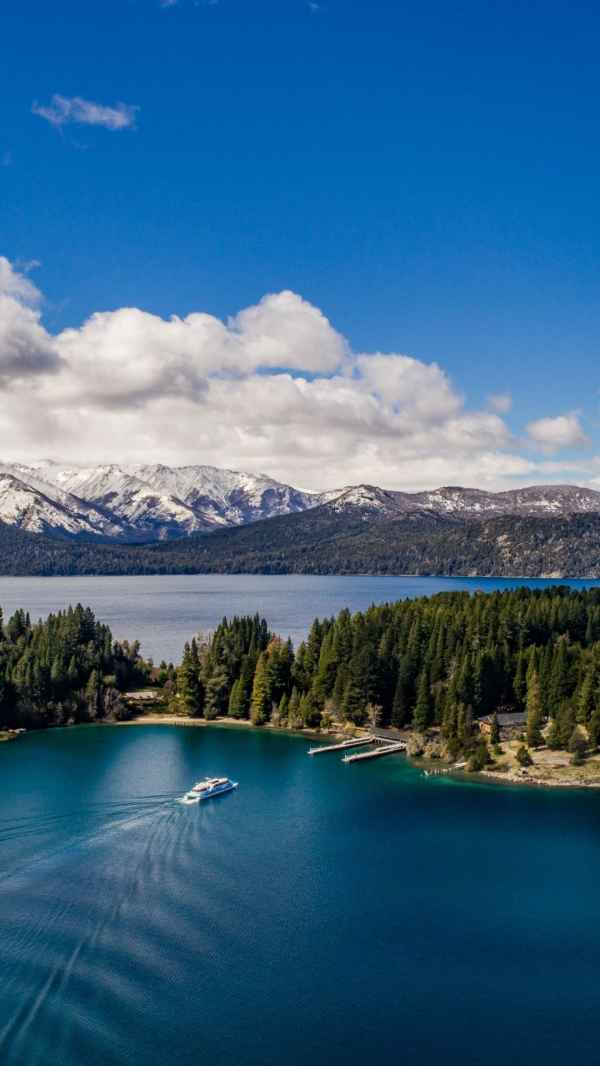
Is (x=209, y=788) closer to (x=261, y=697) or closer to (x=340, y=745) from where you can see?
(x=340, y=745)

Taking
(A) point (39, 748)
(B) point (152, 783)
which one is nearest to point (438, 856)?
(B) point (152, 783)

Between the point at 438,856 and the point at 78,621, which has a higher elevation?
the point at 78,621

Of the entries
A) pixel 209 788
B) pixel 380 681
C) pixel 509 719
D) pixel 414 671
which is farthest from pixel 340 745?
pixel 209 788

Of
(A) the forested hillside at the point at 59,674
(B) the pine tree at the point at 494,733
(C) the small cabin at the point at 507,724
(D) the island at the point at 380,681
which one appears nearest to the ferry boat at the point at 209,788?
(D) the island at the point at 380,681

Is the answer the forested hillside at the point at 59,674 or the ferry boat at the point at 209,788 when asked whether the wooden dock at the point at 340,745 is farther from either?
the forested hillside at the point at 59,674

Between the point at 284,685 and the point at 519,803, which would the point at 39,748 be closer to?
the point at 284,685

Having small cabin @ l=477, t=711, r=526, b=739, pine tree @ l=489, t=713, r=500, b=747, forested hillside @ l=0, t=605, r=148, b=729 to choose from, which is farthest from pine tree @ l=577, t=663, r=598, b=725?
forested hillside @ l=0, t=605, r=148, b=729

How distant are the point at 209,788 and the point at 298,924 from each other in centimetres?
2709

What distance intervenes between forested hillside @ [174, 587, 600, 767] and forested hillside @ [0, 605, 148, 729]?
11.8 metres

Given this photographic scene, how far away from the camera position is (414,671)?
112m

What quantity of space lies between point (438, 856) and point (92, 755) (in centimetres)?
4657

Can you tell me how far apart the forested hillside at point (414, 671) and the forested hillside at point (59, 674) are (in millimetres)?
11808

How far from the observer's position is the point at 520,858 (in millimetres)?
63688

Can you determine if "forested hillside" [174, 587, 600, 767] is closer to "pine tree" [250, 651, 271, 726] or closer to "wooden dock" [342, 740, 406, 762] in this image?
"pine tree" [250, 651, 271, 726]
